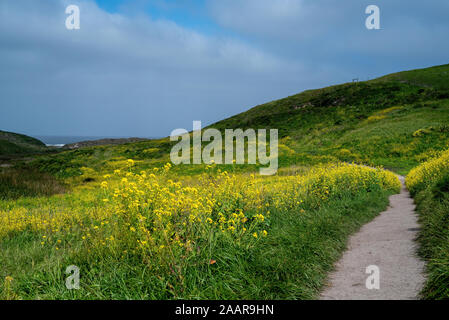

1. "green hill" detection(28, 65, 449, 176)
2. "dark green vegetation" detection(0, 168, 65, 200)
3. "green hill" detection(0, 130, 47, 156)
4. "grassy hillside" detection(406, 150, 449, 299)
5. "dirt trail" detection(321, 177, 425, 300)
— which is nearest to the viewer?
"grassy hillside" detection(406, 150, 449, 299)

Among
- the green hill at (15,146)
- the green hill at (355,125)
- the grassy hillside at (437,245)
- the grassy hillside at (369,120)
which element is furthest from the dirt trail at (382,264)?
the green hill at (15,146)

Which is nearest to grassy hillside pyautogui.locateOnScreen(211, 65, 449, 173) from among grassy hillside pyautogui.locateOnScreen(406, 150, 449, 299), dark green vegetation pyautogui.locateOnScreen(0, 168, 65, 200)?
grassy hillside pyautogui.locateOnScreen(406, 150, 449, 299)

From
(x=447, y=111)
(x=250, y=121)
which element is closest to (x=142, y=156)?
(x=250, y=121)

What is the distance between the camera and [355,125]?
4781cm

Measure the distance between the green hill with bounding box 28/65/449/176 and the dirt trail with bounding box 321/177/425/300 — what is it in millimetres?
18103

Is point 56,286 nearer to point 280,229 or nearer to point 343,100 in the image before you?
point 280,229

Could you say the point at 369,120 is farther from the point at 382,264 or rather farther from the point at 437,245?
the point at 382,264

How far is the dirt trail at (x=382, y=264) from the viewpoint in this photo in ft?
13.9

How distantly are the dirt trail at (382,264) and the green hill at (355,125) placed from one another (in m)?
18.1

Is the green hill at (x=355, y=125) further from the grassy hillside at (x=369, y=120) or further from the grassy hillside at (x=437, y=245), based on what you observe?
the grassy hillside at (x=437, y=245)

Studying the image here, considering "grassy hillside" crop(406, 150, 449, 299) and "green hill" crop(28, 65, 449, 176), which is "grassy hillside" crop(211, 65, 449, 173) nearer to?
"green hill" crop(28, 65, 449, 176)

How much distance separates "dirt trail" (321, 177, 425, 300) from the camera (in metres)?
4.24
